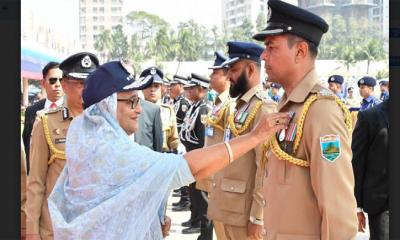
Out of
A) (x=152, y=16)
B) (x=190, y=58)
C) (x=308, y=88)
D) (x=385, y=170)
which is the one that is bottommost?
(x=385, y=170)

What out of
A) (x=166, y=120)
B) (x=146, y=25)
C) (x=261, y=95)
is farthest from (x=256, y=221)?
(x=146, y=25)

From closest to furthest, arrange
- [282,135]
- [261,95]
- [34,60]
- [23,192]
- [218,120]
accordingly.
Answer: [282,135] → [23,192] → [261,95] → [218,120] → [34,60]

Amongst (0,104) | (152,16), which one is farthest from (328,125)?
(152,16)

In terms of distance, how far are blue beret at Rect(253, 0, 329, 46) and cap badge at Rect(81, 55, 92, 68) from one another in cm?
143

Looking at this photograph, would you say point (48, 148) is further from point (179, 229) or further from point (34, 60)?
point (34, 60)

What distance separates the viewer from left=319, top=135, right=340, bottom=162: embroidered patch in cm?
211

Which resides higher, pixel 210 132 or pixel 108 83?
pixel 108 83

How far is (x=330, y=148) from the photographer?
211cm

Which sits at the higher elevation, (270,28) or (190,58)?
(190,58)

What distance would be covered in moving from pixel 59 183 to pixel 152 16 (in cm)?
6192

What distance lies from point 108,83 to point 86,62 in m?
1.44

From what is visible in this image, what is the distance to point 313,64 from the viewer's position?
2.45m

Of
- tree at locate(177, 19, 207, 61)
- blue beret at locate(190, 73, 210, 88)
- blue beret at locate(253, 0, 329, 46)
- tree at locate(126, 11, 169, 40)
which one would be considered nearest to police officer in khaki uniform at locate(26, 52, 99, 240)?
blue beret at locate(253, 0, 329, 46)

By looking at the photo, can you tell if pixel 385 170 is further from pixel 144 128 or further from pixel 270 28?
pixel 144 128
